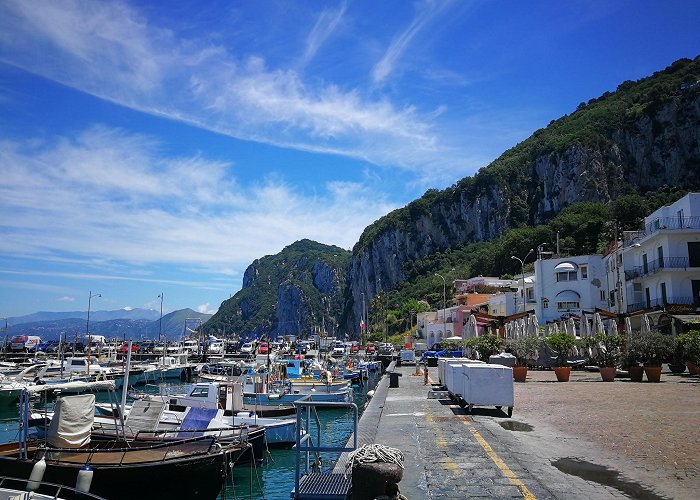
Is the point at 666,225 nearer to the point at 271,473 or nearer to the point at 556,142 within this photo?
the point at 271,473

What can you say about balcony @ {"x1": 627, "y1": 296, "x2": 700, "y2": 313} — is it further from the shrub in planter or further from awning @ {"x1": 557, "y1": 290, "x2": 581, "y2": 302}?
the shrub in planter

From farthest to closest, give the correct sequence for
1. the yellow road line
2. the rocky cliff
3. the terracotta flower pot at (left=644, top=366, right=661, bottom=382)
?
1. the rocky cliff
2. the terracotta flower pot at (left=644, top=366, right=661, bottom=382)
3. the yellow road line

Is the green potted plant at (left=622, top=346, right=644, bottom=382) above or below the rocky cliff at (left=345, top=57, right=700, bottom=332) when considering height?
below

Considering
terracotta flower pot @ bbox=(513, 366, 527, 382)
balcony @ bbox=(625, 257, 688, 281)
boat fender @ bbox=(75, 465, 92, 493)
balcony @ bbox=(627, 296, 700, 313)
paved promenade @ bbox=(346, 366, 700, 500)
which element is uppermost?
balcony @ bbox=(625, 257, 688, 281)

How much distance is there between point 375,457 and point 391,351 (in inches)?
2756

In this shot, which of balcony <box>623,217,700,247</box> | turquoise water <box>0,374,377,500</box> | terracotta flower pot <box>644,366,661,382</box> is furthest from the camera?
balcony <box>623,217,700,247</box>

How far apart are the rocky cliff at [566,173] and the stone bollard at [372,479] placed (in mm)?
120074

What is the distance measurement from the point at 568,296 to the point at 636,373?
34.4 meters

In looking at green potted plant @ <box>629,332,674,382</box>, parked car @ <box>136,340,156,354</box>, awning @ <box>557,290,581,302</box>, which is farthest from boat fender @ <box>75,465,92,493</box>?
parked car @ <box>136,340,156,354</box>

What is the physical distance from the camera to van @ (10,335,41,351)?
8621 cm

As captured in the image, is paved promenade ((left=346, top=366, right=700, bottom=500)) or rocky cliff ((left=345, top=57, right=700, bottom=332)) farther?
rocky cliff ((left=345, top=57, right=700, bottom=332))

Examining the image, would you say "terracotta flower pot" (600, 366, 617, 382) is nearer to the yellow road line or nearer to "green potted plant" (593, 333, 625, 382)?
"green potted plant" (593, 333, 625, 382)

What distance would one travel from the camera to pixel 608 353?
26.1 metres

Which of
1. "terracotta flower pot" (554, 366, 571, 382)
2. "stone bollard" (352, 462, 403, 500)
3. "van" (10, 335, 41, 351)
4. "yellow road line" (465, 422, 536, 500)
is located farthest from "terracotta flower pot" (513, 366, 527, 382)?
"van" (10, 335, 41, 351)
